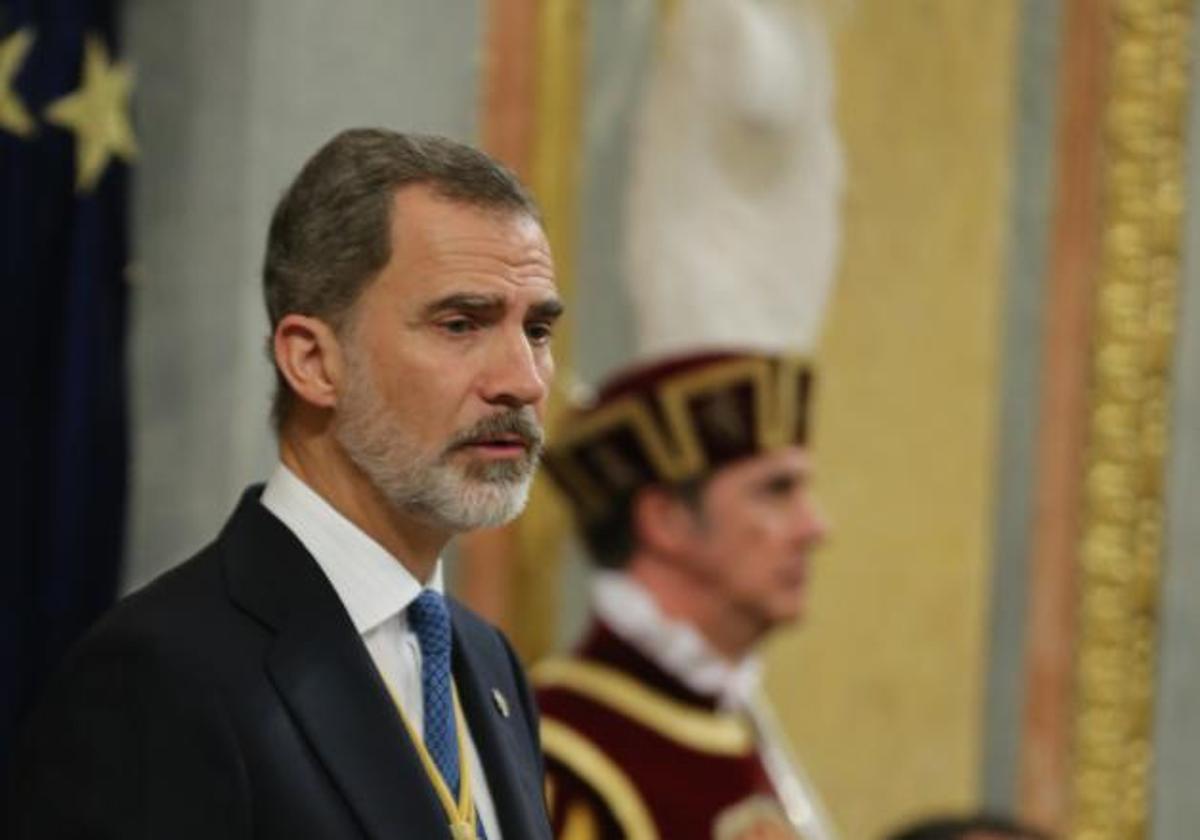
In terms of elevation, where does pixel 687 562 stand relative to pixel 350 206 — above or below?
below

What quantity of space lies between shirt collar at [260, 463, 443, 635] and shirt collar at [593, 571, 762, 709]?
6.82ft

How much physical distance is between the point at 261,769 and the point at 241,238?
2.02m

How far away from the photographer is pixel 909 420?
18.3ft

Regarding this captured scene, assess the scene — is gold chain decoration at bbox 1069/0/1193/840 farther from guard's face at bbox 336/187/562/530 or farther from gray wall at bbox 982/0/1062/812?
guard's face at bbox 336/187/562/530

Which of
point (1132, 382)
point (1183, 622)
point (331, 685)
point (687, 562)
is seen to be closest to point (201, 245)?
point (687, 562)

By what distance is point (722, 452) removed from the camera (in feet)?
14.9

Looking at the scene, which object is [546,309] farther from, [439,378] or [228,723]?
[228,723]

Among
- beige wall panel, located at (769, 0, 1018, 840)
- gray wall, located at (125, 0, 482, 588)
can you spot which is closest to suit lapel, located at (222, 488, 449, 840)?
gray wall, located at (125, 0, 482, 588)

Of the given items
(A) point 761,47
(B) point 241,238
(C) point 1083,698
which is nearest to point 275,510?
(B) point 241,238

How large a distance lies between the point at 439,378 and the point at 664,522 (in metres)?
2.19

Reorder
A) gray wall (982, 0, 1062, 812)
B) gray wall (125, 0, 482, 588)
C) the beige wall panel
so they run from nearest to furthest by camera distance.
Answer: gray wall (125, 0, 482, 588), the beige wall panel, gray wall (982, 0, 1062, 812)

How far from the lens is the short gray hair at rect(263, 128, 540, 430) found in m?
2.39

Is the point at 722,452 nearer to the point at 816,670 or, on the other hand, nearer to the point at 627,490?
the point at 627,490

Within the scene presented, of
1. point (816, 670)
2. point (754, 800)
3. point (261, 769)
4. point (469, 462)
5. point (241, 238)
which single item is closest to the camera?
point (261, 769)
